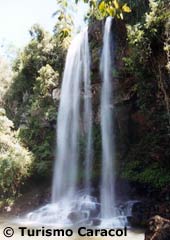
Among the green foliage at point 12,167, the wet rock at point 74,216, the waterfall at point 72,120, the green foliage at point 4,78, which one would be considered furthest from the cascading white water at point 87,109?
the green foliage at point 4,78

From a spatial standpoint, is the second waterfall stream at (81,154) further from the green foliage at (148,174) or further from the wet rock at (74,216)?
the green foliage at (148,174)

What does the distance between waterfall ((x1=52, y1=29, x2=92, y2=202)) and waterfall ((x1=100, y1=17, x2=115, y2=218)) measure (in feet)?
2.82

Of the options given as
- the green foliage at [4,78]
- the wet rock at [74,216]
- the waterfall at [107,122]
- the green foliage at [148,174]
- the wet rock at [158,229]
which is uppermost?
the green foliage at [4,78]

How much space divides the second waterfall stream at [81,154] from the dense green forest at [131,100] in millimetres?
491

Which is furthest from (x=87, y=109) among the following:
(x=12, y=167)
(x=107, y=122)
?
(x=12, y=167)

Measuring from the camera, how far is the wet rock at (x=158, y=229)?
4734 millimetres

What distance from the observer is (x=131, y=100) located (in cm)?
1264

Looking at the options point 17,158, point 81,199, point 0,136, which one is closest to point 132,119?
point 81,199

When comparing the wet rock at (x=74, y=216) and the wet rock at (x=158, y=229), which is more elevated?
the wet rock at (x=158, y=229)

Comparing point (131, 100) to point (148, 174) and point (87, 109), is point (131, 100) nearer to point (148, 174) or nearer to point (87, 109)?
point (87, 109)

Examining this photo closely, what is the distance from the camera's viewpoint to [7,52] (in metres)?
28.8

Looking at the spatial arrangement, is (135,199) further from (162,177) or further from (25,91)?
(25,91)

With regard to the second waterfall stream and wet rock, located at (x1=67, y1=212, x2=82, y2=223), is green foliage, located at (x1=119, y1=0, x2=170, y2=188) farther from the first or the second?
wet rock, located at (x1=67, y1=212, x2=82, y2=223)

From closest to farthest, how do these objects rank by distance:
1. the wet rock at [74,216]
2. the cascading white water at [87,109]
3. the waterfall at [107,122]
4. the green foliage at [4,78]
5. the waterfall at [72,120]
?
1. the wet rock at [74,216]
2. the waterfall at [107,122]
3. the waterfall at [72,120]
4. the cascading white water at [87,109]
5. the green foliage at [4,78]
